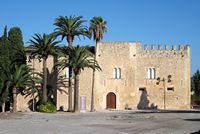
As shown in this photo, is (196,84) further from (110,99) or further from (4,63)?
(4,63)

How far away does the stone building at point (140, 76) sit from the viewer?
2111 inches

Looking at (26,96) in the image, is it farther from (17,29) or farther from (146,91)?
(146,91)

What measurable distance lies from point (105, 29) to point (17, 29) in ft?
33.4

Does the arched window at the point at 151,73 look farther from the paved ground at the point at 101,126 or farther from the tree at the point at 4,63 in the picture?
the paved ground at the point at 101,126

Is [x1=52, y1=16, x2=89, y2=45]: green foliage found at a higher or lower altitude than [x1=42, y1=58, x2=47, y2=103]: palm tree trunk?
higher

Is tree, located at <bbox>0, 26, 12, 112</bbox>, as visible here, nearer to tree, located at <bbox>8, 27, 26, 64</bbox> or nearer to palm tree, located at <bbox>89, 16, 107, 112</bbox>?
tree, located at <bbox>8, 27, 26, 64</bbox>

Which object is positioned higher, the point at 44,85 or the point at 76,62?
the point at 76,62

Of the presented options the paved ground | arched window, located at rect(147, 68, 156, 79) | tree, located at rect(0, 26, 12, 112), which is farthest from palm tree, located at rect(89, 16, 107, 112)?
the paved ground

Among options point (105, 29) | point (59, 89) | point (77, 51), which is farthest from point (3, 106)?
point (105, 29)

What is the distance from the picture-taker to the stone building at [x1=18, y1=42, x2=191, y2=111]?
53.6 m

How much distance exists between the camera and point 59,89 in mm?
51312

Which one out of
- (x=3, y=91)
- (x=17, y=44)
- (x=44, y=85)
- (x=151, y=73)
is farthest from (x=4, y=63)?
(x=151, y=73)

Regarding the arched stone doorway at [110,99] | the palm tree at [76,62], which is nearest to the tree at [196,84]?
the arched stone doorway at [110,99]

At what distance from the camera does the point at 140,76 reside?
180 feet
